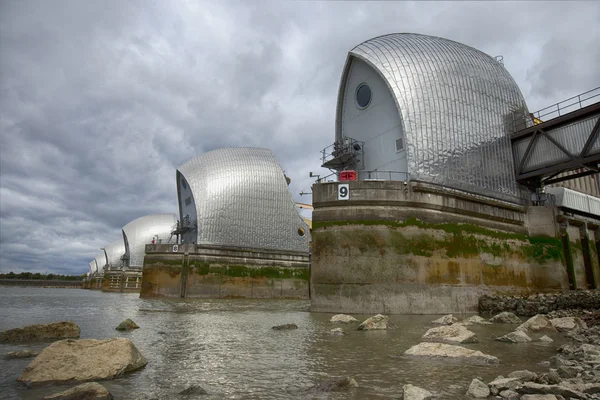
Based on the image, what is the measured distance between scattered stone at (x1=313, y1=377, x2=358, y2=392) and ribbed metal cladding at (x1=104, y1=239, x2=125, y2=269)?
319 ft

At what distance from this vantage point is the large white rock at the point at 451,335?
891cm

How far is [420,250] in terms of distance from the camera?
18.6 meters

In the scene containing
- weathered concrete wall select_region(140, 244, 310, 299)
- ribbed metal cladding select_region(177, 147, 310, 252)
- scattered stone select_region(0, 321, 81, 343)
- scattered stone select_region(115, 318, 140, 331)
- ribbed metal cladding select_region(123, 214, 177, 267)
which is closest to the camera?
scattered stone select_region(0, 321, 81, 343)

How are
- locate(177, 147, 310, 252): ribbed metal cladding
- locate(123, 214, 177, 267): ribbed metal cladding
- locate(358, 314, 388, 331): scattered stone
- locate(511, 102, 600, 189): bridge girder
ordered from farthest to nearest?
locate(123, 214, 177, 267): ribbed metal cladding
locate(177, 147, 310, 252): ribbed metal cladding
locate(511, 102, 600, 189): bridge girder
locate(358, 314, 388, 331): scattered stone

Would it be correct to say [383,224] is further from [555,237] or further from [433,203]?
[555,237]

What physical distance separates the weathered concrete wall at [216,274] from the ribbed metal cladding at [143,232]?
41713 millimetres

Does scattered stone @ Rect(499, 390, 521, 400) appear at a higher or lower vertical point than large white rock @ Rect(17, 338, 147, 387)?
lower

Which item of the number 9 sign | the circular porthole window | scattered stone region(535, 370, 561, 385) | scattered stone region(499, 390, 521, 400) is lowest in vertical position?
→ scattered stone region(499, 390, 521, 400)

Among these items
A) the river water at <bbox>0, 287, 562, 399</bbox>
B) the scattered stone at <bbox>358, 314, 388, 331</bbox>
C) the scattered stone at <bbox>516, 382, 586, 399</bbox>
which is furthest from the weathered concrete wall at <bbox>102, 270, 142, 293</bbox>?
the scattered stone at <bbox>516, 382, 586, 399</bbox>

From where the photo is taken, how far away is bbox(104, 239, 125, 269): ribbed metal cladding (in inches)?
3607

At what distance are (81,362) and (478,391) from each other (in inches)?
213

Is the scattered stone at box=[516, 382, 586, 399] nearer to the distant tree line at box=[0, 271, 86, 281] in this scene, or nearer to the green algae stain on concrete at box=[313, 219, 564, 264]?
the green algae stain on concrete at box=[313, 219, 564, 264]

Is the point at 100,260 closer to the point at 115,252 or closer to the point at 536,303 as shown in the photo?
the point at 115,252

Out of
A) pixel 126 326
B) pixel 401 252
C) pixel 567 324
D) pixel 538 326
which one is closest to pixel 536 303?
pixel 401 252
